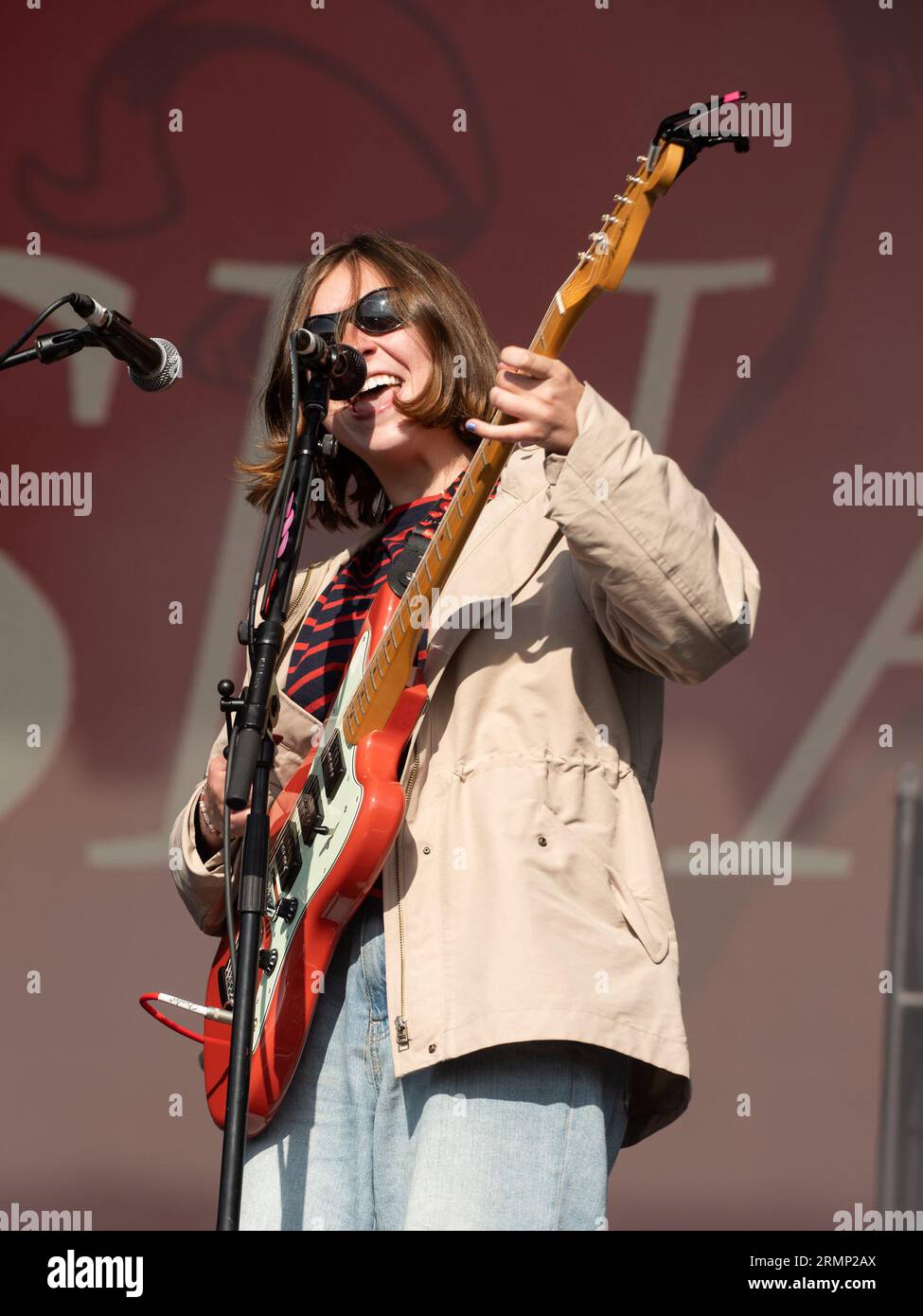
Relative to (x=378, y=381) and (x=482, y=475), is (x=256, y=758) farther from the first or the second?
(x=378, y=381)

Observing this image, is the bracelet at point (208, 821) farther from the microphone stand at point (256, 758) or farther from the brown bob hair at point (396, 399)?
the brown bob hair at point (396, 399)

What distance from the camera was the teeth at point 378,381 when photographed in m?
2.15

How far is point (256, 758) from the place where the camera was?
5.55 ft

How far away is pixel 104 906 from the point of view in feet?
11.8

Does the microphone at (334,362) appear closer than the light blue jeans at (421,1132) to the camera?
No

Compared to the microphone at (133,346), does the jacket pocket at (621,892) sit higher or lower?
lower

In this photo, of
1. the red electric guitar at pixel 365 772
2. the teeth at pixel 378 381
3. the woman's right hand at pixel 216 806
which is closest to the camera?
the red electric guitar at pixel 365 772

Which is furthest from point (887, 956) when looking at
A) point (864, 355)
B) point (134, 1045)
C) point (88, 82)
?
point (88, 82)

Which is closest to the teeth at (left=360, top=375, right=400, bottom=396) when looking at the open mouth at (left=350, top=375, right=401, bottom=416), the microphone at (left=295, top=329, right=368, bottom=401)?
the open mouth at (left=350, top=375, right=401, bottom=416)

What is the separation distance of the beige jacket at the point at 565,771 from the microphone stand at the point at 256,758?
19cm

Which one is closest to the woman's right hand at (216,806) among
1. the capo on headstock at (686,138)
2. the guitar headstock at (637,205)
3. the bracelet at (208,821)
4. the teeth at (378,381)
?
the bracelet at (208,821)

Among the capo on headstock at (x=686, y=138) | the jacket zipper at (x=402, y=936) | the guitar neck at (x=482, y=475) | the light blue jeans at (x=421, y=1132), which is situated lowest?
the light blue jeans at (x=421, y=1132)
